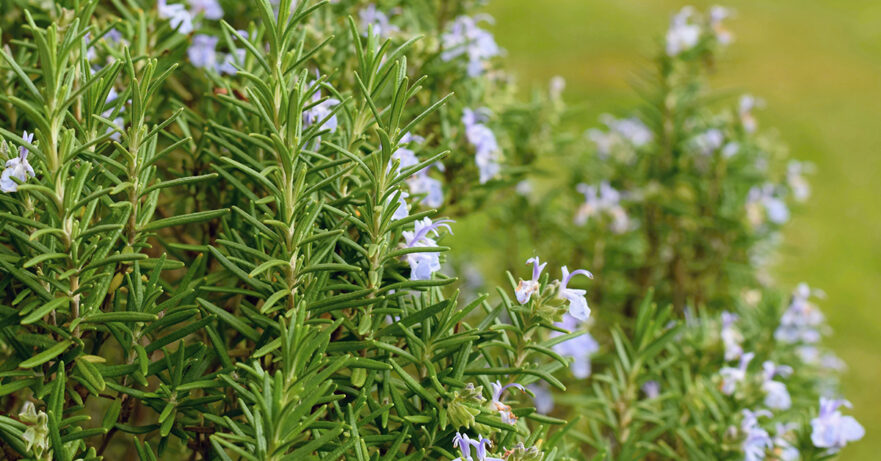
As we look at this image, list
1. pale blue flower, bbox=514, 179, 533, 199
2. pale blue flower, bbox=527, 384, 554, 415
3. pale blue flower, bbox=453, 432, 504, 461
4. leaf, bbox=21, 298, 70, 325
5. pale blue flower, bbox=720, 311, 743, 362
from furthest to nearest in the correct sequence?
pale blue flower, bbox=514, 179, 533, 199 < pale blue flower, bbox=527, 384, 554, 415 < pale blue flower, bbox=720, 311, 743, 362 < pale blue flower, bbox=453, 432, 504, 461 < leaf, bbox=21, 298, 70, 325

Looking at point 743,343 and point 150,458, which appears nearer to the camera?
point 150,458

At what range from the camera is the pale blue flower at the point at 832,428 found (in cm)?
164

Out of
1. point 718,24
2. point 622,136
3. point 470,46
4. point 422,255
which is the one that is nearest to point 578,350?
point 470,46

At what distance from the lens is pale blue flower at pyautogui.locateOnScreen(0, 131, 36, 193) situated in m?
1.08

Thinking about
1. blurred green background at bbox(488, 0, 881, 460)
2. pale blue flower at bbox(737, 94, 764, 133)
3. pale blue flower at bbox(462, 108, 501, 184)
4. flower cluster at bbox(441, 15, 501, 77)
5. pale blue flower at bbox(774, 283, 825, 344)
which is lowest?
pale blue flower at bbox(462, 108, 501, 184)

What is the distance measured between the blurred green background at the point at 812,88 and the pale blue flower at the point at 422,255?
4289 mm

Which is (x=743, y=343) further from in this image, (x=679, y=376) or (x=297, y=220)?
(x=297, y=220)

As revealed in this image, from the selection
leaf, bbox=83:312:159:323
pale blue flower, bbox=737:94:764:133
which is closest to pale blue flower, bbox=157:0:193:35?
leaf, bbox=83:312:159:323

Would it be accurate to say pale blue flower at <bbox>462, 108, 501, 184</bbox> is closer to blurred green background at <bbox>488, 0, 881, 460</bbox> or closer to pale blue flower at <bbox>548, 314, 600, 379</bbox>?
pale blue flower at <bbox>548, 314, 600, 379</bbox>

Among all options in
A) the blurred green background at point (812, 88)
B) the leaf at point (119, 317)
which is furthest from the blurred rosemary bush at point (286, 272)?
the blurred green background at point (812, 88)

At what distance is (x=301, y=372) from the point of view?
1.05 meters

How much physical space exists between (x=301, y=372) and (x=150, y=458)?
269 millimetres

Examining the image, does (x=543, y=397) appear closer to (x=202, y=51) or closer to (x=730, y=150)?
(x=730, y=150)

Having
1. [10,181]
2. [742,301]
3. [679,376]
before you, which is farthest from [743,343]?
[10,181]
